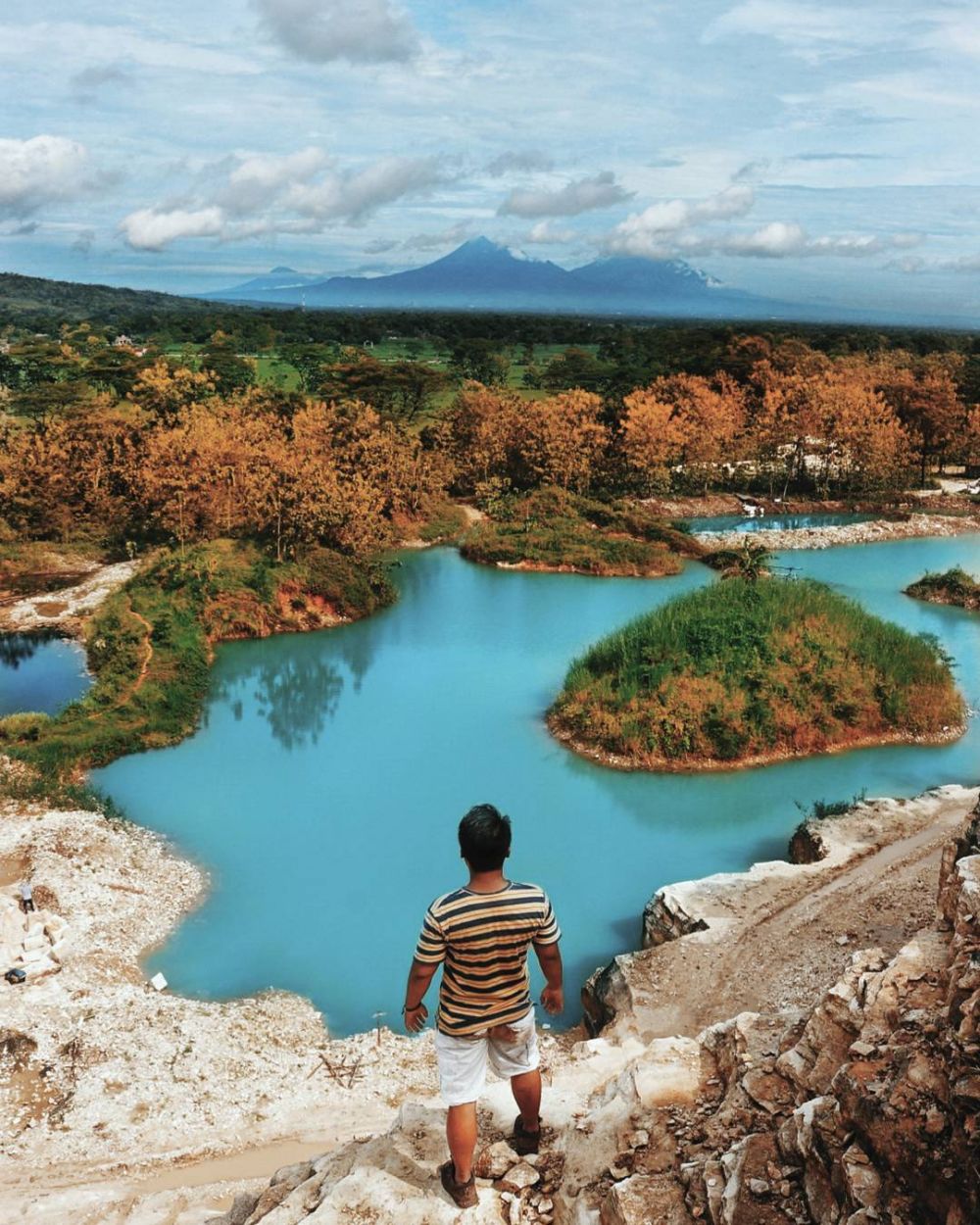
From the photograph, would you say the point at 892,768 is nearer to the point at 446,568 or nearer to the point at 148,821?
the point at 148,821

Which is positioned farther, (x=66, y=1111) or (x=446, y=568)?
(x=446, y=568)

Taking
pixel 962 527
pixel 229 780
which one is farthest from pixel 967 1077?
pixel 962 527

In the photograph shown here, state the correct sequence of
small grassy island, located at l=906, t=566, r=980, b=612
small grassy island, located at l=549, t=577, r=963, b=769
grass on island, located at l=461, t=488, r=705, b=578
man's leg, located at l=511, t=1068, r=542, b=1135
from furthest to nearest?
1. grass on island, located at l=461, t=488, r=705, b=578
2. small grassy island, located at l=906, t=566, r=980, b=612
3. small grassy island, located at l=549, t=577, r=963, b=769
4. man's leg, located at l=511, t=1068, r=542, b=1135

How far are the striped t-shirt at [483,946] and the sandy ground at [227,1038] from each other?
1.23m

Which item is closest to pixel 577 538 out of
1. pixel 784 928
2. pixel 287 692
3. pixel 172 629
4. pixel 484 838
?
pixel 287 692

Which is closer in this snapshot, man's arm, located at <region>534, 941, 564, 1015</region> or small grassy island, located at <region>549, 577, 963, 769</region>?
man's arm, located at <region>534, 941, 564, 1015</region>

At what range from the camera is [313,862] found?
11695mm

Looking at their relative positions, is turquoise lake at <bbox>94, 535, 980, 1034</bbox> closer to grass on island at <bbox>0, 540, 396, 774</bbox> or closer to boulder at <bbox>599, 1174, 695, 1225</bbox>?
grass on island at <bbox>0, 540, 396, 774</bbox>

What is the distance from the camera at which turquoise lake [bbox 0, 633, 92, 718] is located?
53.2 feet

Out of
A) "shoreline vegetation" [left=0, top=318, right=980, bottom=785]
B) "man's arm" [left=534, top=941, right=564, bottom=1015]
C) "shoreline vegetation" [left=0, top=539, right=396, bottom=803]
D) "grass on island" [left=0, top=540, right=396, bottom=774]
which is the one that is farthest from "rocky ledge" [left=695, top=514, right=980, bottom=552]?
"man's arm" [left=534, top=941, right=564, bottom=1015]

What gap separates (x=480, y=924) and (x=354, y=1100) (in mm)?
4726

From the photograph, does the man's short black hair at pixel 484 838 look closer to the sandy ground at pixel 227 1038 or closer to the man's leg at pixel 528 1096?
the man's leg at pixel 528 1096

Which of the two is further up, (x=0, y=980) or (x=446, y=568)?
(x=446, y=568)

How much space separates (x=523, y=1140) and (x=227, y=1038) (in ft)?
15.9
